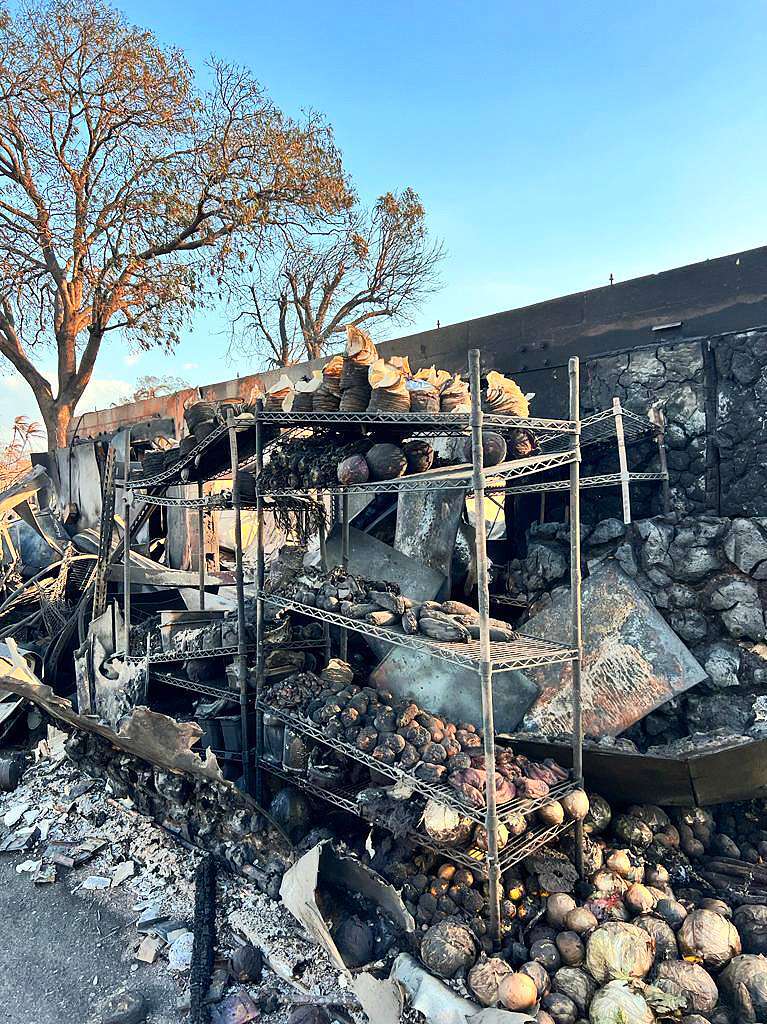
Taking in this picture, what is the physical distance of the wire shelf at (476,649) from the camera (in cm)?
319

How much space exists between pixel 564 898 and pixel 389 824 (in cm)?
102

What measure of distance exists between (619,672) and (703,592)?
1.14 metres

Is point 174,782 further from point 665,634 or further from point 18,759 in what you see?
point 665,634

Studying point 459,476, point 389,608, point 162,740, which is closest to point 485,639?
point 459,476

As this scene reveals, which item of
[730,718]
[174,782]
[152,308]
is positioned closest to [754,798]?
[730,718]

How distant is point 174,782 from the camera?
4473 millimetres

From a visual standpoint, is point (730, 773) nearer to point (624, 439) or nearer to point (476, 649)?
point (476, 649)

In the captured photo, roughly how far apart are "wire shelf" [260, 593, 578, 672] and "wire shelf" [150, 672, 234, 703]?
1662mm

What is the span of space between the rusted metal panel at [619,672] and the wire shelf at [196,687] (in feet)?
8.25

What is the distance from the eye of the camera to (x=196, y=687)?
5535 millimetres

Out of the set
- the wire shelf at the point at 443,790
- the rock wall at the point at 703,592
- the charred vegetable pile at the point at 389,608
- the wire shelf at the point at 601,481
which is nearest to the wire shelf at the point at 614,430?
the wire shelf at the point at 601,481

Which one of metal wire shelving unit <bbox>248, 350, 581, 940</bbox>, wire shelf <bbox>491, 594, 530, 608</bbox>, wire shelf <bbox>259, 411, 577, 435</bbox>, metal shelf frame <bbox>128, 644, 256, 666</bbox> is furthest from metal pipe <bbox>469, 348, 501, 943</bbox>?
metal shelf frame <bbox>128, 644, 256, 666</bbox>

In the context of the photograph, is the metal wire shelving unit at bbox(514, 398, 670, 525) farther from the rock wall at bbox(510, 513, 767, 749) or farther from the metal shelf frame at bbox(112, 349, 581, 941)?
the metal shelf frame at bbox(112, 349, 581, 941)

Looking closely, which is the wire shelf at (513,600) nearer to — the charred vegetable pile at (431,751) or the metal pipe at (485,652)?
the charred vegetable pile at (431,751)
